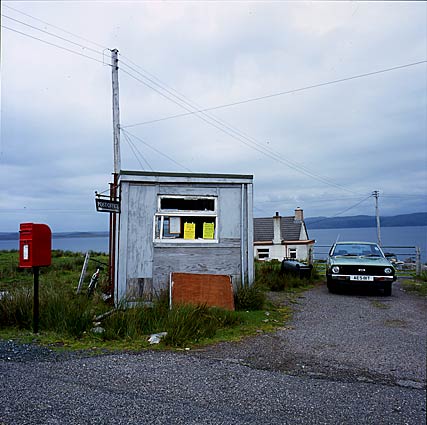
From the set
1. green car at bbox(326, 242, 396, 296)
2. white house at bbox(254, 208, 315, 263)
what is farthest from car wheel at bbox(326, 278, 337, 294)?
white house at bbox(254, 208, 315, 263)

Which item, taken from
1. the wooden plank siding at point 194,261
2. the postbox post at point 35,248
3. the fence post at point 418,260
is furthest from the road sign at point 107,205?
the fence post at point 418,260

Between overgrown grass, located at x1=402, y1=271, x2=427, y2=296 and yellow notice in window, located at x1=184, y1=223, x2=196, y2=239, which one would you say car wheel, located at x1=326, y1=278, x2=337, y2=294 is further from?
yellow notice in window, located at x1=184, y1=223, x2=196, y2=239

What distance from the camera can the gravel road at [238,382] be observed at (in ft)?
12.5

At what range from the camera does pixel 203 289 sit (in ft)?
31.0

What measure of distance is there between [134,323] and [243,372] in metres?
2.58

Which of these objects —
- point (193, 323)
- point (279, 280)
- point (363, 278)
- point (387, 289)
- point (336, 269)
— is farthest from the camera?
point (279, 280)

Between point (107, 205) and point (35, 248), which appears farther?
point (107, 205)

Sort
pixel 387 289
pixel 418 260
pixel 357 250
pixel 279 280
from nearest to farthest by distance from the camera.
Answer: pixel 387 289
pixel 357 250
pixel 279 280
pixel 418 260

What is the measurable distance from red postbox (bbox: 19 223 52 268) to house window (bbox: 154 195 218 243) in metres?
3.11

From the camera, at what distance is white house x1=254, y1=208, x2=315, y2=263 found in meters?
37.2

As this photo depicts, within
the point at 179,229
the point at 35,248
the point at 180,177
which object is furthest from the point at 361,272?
the point at 35,248

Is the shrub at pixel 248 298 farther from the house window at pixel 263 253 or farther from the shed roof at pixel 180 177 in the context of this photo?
the house window at pixel 263 253

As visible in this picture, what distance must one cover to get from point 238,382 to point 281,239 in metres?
33.6

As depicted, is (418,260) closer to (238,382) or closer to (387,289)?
(387,289)
